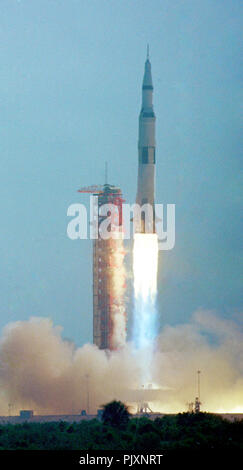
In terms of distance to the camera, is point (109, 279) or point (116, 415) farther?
point (109, 279)

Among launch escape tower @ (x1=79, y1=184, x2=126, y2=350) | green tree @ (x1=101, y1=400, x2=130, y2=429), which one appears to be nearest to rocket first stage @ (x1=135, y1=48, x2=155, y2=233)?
launch escape tower @ (x1=79, y1=184, x2=126, y2=350)

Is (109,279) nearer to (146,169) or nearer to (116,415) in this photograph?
(146,169)

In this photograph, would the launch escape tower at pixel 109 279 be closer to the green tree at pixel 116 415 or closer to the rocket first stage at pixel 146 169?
the rocket first stage at pixel 146 169

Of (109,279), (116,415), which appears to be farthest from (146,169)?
(116,415)

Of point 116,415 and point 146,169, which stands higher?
point 146,169

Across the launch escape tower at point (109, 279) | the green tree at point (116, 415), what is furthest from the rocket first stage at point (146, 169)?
the green tree at point (116, 415)

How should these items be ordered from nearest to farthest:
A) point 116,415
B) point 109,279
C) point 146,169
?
point 116,415 → point 146,169 → point 109,279

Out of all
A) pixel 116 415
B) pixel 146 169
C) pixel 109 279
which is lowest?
pixel 116 415
